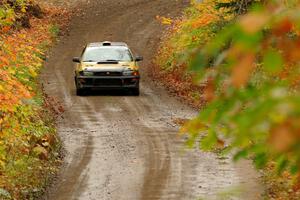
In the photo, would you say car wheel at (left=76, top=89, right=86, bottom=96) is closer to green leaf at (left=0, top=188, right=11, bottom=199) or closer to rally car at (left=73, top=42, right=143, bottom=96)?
rally car at (left=73, top=42, right=143, bottom=96)

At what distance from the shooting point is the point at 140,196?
1064cm

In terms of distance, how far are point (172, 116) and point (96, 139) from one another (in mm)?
3844

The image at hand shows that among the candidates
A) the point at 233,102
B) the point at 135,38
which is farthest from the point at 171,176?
the point at 135,38

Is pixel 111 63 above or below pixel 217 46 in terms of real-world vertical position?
below

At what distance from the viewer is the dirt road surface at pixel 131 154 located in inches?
438

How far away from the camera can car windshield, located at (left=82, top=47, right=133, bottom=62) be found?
2206 centimetres

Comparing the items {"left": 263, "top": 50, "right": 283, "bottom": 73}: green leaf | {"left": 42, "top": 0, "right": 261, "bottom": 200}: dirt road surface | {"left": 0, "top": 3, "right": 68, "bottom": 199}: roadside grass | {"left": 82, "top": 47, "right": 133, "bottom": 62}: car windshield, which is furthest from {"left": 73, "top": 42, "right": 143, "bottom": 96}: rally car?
{"left": 263, "top": 50, "right": 283, "bottom": 73}: green leaf

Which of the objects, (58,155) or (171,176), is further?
(58,155)

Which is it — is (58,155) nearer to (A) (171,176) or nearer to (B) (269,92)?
(A) (171,176)

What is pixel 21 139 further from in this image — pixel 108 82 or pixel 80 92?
pixel 80 92


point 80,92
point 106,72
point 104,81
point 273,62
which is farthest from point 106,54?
point 273,62

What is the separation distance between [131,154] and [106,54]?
877 centimetres

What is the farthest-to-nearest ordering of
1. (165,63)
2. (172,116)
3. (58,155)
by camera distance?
(165,63) < (172,116) < (58,155)

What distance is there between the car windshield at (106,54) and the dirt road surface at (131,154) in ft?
4.08
